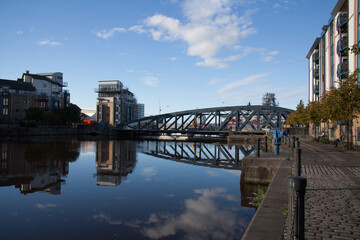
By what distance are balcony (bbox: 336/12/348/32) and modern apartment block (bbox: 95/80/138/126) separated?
8822 centimetres

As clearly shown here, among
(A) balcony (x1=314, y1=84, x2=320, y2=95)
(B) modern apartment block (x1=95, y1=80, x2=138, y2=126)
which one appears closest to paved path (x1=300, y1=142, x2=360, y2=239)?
(A) balcony (x1=314, y1=84, x2=320, y2=95)

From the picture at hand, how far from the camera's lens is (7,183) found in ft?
42.8

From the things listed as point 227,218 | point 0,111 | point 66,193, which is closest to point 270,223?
point 227,218

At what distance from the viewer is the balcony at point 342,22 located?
32928mm

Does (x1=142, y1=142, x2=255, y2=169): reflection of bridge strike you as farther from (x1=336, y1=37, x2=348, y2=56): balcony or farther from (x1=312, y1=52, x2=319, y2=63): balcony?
(x1=312, y1=52, x2=319, y2=63): balcony

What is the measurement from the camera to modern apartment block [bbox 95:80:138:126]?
112 m

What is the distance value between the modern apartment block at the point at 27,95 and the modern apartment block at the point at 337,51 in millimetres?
72098

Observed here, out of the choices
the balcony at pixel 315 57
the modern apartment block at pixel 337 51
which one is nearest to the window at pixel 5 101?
the modern apartment block at pixel 337 51

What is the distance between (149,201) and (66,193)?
12.4 feet

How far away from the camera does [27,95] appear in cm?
7606

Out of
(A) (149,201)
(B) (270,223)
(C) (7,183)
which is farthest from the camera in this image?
(C) (7,183)

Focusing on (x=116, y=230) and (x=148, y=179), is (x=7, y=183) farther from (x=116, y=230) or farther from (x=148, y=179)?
(x=116, y=230)

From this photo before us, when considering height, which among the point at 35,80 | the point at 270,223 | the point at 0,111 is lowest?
the point at 270,223

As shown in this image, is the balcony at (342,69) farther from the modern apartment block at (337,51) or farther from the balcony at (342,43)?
the balcony at (342,43)
